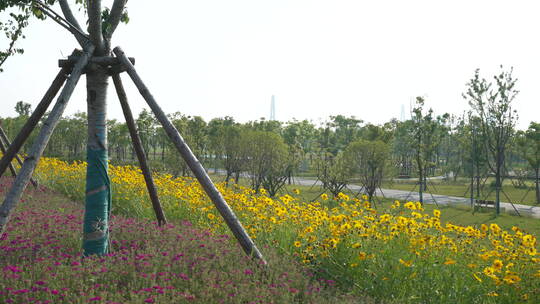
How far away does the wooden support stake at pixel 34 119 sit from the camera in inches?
181

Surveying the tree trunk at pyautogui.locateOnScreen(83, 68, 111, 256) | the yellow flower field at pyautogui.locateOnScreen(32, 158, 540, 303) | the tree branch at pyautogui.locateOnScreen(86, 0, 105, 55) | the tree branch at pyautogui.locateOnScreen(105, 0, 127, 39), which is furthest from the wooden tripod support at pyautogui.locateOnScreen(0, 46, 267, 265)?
the yellow flower field at pyautogui.locateOnScreen(32, 158, 540, 303)

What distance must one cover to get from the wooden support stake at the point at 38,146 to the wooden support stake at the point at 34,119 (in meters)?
0.32

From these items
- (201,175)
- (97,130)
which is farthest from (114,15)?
(201,175)

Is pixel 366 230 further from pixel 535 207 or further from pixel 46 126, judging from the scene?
pixel 535 207

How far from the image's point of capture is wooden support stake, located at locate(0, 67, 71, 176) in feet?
15.1

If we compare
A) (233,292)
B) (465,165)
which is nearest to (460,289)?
(233,292)

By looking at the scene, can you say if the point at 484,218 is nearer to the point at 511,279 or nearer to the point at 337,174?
the point at 337,174

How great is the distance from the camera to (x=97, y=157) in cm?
485

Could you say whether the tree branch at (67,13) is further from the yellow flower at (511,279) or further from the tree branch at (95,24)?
the yellow flower at (511,279)

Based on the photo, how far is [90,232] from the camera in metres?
4.65

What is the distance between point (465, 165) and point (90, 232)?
43.5 metres

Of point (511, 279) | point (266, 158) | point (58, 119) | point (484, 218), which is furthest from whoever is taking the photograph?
point (266, 158)

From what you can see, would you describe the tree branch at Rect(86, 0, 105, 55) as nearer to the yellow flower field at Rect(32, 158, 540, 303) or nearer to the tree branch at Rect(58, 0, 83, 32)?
the tree branch at Rect(58, 0, 83, 32)

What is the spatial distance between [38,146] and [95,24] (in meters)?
1.47
